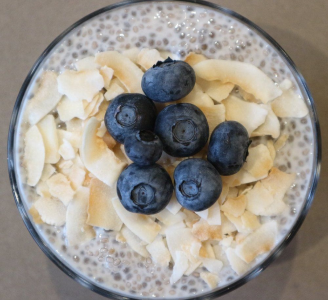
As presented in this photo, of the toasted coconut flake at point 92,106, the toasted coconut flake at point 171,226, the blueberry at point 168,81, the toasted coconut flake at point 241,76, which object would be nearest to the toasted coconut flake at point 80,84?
the toasted coconut flake at point 92,106

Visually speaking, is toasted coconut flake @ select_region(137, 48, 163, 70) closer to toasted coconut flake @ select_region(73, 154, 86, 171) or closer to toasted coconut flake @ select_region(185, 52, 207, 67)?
toasted coconut flake @ select_region(185, 52, 207, 67)

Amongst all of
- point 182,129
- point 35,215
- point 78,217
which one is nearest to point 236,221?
point 182,129

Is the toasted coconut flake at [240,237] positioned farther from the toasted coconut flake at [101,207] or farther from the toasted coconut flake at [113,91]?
the toasted coconut flake at [113,91]

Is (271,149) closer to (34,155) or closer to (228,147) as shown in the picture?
(228,147)

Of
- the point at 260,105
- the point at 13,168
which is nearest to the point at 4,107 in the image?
the point at 13,168

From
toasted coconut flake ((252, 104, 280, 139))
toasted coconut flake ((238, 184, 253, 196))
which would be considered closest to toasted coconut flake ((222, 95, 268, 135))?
toasted coconut flake ((252, 104, 280, 139))

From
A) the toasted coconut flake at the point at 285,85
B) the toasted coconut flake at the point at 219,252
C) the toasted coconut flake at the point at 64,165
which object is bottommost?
the toasted coconut flake at the point at 219,252

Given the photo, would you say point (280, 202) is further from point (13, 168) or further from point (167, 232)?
point (13, 168)
